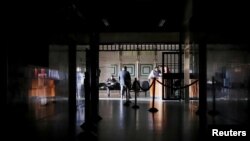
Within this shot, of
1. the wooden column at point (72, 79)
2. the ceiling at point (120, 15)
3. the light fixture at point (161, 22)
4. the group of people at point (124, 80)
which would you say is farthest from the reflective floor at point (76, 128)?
the light fixture at point (161, 22)

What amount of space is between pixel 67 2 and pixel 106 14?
5.79 metres

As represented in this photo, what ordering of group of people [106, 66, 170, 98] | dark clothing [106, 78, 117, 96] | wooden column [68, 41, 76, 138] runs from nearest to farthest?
wooden column [68, 41, 76, 138] → group of people [106, 66, 170, 98] → dark clothing [106, 78, 117, 96]

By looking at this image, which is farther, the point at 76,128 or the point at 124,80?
the point at 124,80

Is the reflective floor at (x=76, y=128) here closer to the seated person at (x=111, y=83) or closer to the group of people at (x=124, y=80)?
the group of people at (x=124, y=80)

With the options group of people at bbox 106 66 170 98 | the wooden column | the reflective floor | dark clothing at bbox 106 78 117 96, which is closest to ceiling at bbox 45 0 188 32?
the wooden column

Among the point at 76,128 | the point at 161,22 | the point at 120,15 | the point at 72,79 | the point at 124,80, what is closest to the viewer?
the point at 76,128

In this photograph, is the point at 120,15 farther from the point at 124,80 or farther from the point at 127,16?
the point at 124,80

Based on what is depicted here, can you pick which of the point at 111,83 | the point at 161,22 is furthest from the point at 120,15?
the point at 111,83

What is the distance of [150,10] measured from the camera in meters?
14.2

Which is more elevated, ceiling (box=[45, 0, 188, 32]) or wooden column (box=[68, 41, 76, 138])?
ceiling (box=[45, 0, 188, 32])

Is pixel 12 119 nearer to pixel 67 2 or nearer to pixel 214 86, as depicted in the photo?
pixel 67 2

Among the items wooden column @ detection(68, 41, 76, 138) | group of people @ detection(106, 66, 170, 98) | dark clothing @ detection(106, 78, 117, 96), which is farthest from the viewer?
dark clothing @ detection(106, 78, 117, 96)

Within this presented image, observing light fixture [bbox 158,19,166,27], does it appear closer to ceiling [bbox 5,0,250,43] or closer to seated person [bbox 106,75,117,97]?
ceiling [bbox 5,0,250,43]

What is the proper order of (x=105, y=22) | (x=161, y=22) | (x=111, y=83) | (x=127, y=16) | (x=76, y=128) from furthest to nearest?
(x=111, y=83) → (x=161, y=22) → (x=105, y=22) → (x=127, y=16) → (x=76, y=128)
